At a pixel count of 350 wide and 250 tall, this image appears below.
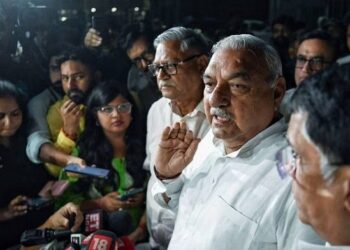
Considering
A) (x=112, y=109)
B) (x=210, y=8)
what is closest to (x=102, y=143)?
(x=112, y=109)

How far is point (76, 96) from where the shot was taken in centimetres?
250

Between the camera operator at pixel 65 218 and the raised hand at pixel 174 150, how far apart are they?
0.73 meters

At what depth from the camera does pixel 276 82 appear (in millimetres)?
1338

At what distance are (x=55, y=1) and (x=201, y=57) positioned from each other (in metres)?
1.05

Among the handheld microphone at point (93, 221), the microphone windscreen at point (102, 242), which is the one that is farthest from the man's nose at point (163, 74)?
the microphone windscreen at point (102, 242)

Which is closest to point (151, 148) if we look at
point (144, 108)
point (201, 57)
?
point (144, 108)

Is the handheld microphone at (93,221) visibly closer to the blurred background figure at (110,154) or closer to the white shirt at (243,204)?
the blurred background figure at (110,154)

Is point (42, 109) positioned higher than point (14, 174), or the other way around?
point (42, 109)

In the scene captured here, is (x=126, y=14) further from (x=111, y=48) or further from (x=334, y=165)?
(x=334, y=165)

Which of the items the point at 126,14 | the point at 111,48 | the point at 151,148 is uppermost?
the point at 126,14

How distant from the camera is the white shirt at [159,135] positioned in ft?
6.68

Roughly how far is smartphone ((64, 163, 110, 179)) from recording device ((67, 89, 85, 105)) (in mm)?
365

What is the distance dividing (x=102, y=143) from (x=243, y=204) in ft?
4.30

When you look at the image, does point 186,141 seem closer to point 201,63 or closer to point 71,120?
point 201,63
